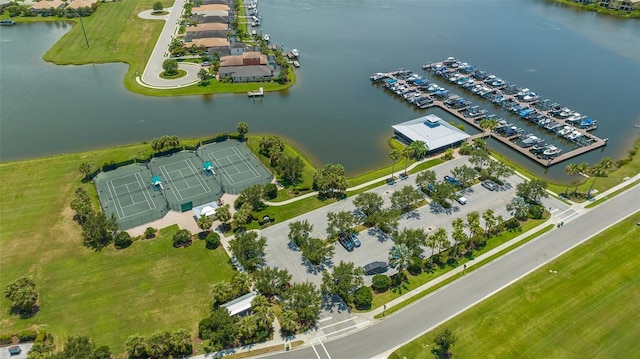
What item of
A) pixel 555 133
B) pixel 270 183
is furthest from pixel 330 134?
pixel 555 133

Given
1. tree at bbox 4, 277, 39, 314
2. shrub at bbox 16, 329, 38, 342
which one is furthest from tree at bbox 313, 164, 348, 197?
shrub at bbox 16, 329, 38, 342

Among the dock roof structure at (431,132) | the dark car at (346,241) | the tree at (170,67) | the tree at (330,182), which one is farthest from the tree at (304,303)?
the tree at (170,67)

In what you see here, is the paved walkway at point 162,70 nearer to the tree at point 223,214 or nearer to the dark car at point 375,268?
the tree at point 223,214

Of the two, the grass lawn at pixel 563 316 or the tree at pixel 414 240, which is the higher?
the tree at pixel 414 240

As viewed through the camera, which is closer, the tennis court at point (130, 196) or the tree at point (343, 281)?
the tree at point (343, 281)

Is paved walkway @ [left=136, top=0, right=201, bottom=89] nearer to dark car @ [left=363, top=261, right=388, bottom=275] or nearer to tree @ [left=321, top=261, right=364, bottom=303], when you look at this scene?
dark car @ [left=363, top=261, right=388, bottom=275]

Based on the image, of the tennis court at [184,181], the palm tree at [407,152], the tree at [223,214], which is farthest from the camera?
the palm tree at [407,152]

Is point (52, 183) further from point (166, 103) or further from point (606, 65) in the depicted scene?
point (606, 65)
